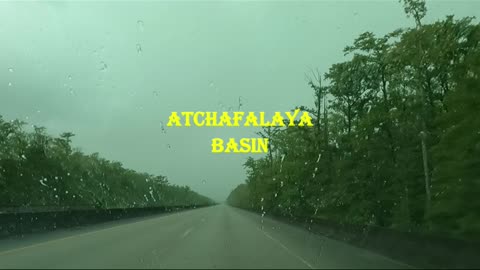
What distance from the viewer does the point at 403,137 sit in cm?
3150

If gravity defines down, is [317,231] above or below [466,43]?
below

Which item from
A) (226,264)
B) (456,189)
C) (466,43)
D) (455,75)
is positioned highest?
(466,43)

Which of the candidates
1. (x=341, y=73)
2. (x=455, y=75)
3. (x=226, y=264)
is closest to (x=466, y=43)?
(x=455, y=75)

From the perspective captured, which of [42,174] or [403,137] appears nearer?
[403,137]

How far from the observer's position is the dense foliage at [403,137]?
63.3ft

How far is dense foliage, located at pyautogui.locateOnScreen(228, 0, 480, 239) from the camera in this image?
1930 cm

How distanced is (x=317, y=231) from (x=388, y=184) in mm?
4479

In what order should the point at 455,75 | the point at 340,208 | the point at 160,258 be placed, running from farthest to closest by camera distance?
the point at 340,208, the point at 455,75, the point at 160,258

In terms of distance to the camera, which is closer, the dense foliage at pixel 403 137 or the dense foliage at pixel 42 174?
the dense foliage at pixel 403 137

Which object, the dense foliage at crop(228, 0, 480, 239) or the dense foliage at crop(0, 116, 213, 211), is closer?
the dense foliage at crop(228, 0, 480, 239)

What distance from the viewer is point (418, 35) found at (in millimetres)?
24469

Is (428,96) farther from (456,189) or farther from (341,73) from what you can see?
(456,189)

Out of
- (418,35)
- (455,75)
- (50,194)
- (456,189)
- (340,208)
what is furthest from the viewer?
(50,194)

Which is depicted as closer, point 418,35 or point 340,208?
point 418,35
